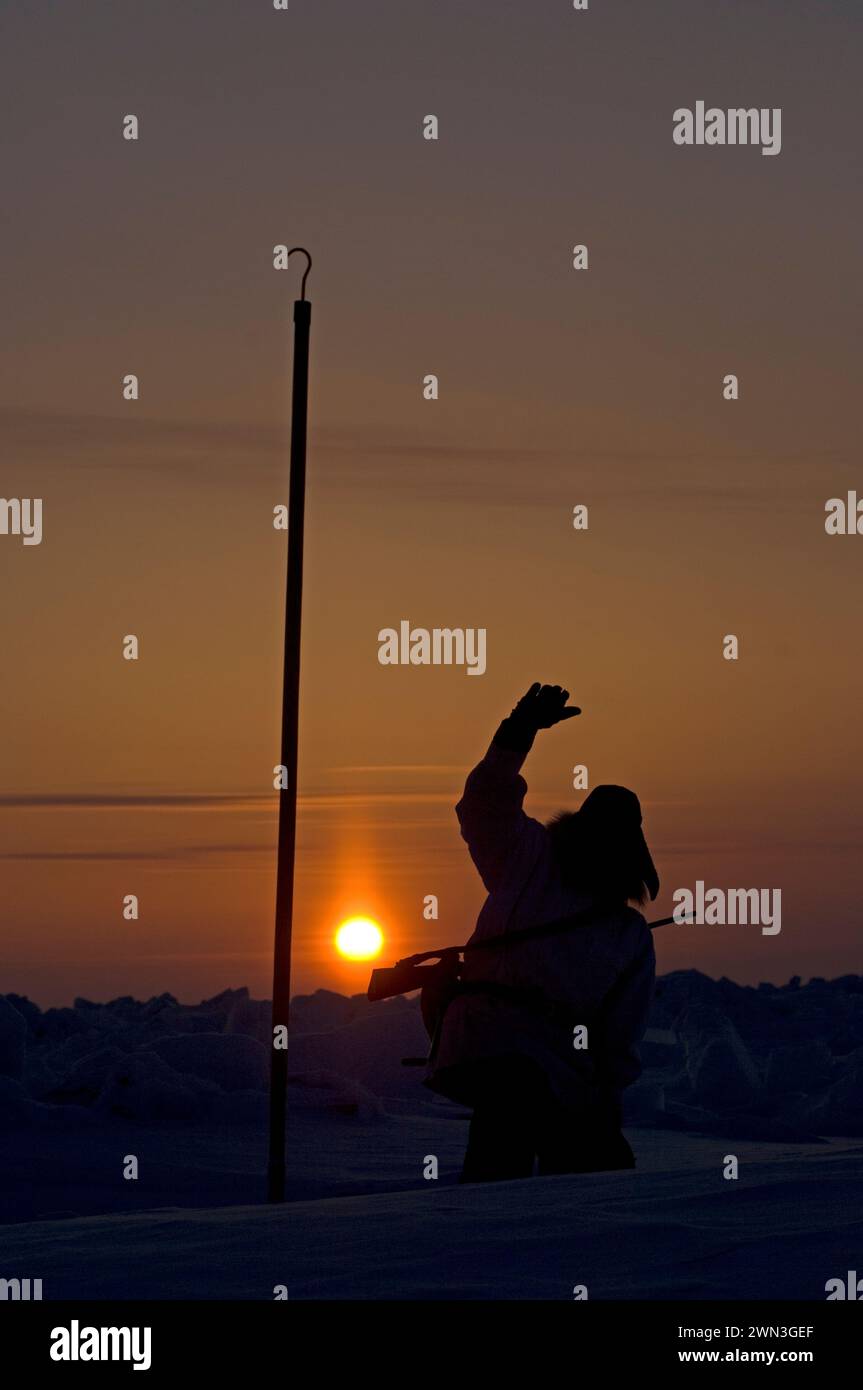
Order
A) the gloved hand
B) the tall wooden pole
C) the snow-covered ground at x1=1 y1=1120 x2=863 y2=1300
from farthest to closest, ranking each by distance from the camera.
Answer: the tall wooden pole, the gloved hand, the snow-covered ground at x1=1 y1=1120 x2=863 y2=1300

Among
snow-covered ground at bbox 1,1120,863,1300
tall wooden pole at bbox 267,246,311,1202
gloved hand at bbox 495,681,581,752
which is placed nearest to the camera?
snow-covered ground at bbox 1,1120,863,1300

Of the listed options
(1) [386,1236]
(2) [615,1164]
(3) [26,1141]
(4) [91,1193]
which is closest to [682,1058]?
(3) [26,1141]

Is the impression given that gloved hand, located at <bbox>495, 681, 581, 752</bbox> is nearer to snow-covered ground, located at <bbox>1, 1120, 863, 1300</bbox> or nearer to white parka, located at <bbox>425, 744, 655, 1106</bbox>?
white parka, located at <bbox>425, 744, 655, 1106</bbox>

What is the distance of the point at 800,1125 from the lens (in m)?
20.0

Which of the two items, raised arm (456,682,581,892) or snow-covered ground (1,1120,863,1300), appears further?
raised arm (456,682,581,892)

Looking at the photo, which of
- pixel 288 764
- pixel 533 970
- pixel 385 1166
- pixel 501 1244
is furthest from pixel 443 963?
pixel 385 1166

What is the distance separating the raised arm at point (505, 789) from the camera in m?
6.61

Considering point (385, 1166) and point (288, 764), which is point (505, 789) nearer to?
point (288, 764)

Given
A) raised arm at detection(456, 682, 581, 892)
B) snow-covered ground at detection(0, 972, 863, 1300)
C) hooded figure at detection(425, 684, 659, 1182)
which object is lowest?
snow-covered ground at detection(0, 972, 863, 1300)

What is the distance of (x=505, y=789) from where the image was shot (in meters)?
6.65

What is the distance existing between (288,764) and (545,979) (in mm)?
4020

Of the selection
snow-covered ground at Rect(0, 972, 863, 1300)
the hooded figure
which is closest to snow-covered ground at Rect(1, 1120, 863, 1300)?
snow-covered ground at Rect(0, 972, 863, 1300)

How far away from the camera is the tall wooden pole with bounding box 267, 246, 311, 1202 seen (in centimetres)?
1049
